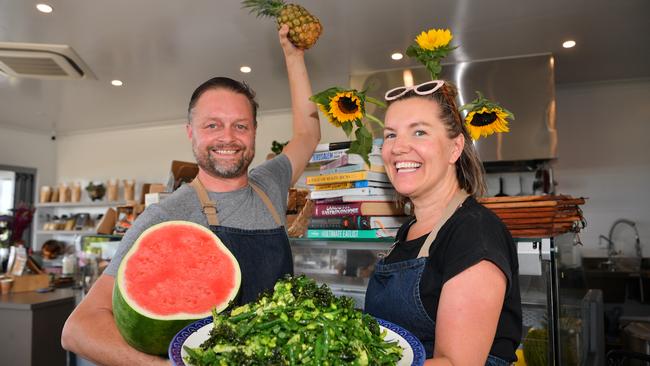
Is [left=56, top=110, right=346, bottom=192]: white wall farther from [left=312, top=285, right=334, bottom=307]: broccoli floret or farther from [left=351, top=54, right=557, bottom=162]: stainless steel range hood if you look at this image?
[left=312, top=285, right=334, bottom=307]: broccoli floret

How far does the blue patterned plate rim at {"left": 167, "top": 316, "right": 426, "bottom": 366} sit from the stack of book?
3.26 ft

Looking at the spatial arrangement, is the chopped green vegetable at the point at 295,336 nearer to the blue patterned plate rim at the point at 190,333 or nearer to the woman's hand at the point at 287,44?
the blue patterned plate rim at the point at 190,333

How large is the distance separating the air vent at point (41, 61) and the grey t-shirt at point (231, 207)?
11.3 ft

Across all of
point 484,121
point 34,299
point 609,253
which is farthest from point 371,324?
point 609,253

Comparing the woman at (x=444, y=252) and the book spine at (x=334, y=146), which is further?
the book spine at (x=334, y=146)

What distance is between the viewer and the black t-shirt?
45.6 inches

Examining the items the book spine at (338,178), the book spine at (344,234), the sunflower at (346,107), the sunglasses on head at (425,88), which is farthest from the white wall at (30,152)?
the sunglasses on head at (425,88)

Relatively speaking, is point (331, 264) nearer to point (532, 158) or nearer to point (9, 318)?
point (9, 318)

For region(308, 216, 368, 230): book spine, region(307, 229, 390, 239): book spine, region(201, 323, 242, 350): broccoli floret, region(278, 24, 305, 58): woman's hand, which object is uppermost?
region(278, 24, 305, 58): woman's hand

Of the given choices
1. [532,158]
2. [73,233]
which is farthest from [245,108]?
[73,233]

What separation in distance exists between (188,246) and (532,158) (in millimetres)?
4508

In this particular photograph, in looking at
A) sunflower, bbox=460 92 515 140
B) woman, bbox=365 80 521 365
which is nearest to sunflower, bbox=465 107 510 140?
sunflower, bbox=460 92 515 140

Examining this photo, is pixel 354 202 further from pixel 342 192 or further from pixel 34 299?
pixel 34 299

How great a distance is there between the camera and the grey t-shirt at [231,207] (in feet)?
5.30
